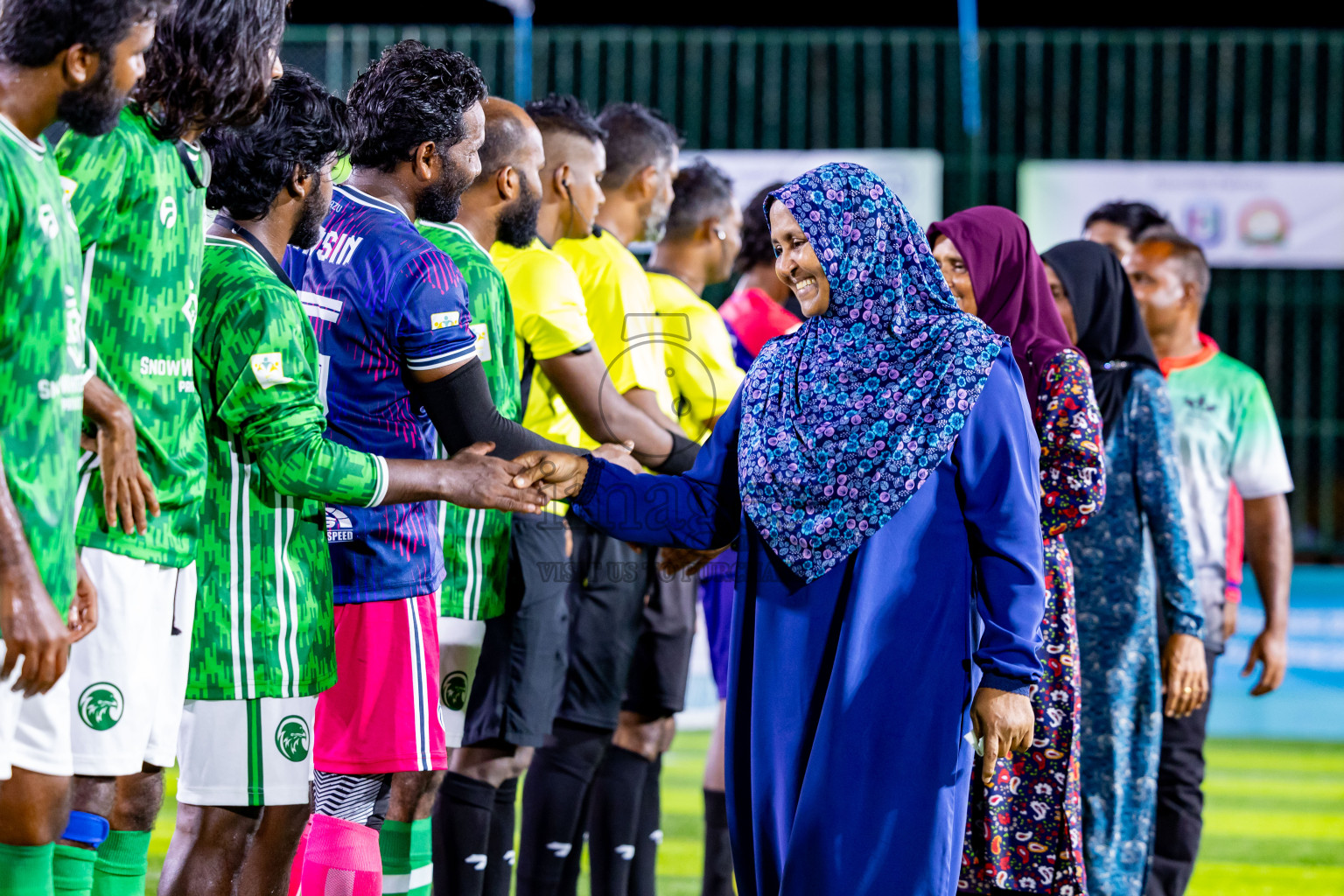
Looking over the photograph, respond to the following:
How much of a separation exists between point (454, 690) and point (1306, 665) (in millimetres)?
7388

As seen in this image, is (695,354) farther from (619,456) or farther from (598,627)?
(619,456)

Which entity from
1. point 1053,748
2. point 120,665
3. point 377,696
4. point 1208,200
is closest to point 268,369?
point 120,665

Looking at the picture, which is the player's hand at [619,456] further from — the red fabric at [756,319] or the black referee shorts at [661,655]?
the red fabric at [756,319]

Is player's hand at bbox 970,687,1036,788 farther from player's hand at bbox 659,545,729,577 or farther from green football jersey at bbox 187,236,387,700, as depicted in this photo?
green football jersey at bbox 187,236,387,700

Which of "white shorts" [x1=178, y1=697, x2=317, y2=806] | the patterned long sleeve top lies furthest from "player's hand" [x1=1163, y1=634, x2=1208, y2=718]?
"white shorts" [x1=178, y1=697, x2=317, y2=806]

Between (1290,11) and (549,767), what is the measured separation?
56.2 feet

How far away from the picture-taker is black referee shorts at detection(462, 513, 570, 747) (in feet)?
12.4

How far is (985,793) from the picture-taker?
144 inches

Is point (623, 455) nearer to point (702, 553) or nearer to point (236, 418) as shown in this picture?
point (702, 553)

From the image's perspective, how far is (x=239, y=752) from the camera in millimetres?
2836

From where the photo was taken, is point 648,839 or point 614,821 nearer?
point 614,821

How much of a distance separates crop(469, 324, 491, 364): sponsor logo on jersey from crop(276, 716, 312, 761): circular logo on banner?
3.14ft

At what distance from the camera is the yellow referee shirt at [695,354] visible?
195 inches

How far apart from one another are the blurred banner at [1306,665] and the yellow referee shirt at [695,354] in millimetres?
5452
